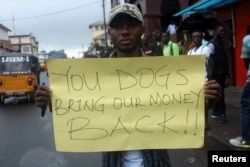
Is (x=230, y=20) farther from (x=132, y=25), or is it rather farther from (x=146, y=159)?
(x=146, y=159)

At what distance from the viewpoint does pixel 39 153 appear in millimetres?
7316

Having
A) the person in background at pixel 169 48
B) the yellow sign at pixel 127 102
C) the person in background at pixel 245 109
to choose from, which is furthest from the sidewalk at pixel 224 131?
the yellow sign at pixel 127 102

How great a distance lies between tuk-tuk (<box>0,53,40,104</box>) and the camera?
57.6ft

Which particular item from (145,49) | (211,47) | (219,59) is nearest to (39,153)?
(211,47)

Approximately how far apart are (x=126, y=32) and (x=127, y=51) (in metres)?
0.12

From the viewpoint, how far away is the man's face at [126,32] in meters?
2.66

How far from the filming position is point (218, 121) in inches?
330

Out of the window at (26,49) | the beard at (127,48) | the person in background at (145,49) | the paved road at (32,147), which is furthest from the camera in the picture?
the window at (26,49)

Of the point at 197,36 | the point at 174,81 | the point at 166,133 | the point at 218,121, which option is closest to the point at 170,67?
the point at 174,81

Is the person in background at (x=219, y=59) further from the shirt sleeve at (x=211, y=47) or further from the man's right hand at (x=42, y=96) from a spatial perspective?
the man's right hand at (x=42, y=96)

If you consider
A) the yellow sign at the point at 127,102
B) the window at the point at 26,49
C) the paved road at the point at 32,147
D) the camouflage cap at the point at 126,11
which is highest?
the window at the point at 26,49

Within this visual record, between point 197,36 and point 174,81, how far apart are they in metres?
5.14

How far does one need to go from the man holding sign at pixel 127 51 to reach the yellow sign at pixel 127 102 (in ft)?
0.19

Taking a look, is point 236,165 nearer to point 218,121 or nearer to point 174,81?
point 174,81
